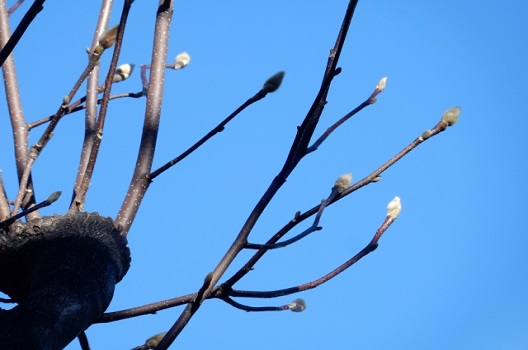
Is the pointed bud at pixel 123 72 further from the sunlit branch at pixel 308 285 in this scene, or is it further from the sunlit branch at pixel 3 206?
the sunlit branch at pixel 308 285

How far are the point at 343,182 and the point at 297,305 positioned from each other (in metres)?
0.43

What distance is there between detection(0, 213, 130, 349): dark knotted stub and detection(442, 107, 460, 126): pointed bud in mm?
797

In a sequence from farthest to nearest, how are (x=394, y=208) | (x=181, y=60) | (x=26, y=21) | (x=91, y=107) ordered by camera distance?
(x=181, y=60) → (x=91, y=107) → (x=394, y=208) → (x=26, y=21)

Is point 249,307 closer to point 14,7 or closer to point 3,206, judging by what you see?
point 3,206

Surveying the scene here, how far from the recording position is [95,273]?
146cm

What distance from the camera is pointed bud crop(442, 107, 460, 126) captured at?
5.12 feet

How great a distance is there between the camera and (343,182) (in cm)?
158

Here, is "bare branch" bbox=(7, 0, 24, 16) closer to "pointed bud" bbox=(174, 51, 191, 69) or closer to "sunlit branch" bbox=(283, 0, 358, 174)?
"pointed bud" bbox=(174, 51, 191, 69)

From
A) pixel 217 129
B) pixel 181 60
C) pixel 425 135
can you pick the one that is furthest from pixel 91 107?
pixel 425 135

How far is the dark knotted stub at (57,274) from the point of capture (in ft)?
3.98

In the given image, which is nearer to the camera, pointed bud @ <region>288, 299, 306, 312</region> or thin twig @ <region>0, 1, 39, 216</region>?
pointed bud @ <region>288, 299, 306, 312</region>

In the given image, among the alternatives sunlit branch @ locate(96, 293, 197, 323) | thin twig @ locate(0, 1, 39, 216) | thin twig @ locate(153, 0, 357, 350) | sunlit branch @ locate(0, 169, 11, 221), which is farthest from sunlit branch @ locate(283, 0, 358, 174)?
thin twig @ locate(0, 1, 39, 216)

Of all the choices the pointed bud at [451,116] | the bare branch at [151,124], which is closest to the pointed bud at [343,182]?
the pointed bud at [451,116]

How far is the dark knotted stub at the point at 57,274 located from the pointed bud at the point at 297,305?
441 millimetres
